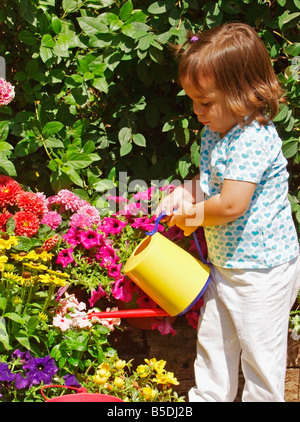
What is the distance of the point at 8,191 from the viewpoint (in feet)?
6.75

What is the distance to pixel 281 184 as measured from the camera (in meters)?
1.88

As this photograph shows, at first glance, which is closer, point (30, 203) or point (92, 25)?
point (30, 203)

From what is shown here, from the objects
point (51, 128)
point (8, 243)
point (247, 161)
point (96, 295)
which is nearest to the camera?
point (247, 161)

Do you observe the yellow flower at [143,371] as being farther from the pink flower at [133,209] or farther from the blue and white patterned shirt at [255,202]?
the pink flower at [133,209]

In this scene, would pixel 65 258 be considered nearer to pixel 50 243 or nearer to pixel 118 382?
pixel 50 243

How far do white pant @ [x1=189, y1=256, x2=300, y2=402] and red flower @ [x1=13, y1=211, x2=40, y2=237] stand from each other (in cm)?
57

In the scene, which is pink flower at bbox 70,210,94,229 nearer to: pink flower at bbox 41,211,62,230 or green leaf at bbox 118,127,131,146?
pink flower at bbox 41,211,62,230

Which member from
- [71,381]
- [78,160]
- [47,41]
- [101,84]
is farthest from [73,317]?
[47,41]

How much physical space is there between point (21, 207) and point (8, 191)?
0.06 m

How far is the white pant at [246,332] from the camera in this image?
188cm

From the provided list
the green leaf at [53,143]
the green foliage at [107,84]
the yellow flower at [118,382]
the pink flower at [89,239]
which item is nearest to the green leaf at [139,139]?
the green foliage at [107,84]

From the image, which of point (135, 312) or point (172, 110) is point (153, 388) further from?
point (172, 110)

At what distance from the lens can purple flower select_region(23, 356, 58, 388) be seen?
1809 mm

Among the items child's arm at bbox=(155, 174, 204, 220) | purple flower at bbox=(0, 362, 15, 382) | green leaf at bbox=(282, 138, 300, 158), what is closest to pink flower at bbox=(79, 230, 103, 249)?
child's arm at bbox=(155, 174, 204, 220)
